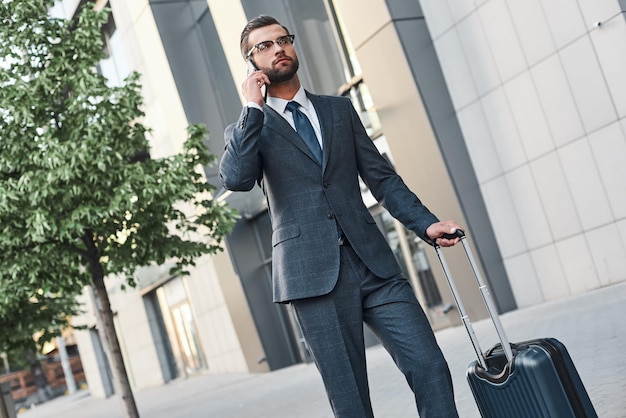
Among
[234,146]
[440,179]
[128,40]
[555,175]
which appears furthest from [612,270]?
[128,40]

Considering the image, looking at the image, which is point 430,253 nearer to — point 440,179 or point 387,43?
point 440,179

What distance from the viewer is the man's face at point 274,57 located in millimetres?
3477

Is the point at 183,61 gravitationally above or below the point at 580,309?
above

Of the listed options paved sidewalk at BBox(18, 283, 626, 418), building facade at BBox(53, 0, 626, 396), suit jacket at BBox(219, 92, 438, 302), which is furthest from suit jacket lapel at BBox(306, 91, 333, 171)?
building facade at BBox(53, 0, 626, 396)

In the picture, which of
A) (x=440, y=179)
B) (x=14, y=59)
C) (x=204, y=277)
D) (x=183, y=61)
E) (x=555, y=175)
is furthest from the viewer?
(x=204, y=277)

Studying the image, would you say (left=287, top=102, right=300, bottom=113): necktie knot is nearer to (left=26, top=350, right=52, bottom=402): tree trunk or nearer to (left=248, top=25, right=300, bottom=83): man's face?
(left=248, top=25, right=300, bottom=83): man's face

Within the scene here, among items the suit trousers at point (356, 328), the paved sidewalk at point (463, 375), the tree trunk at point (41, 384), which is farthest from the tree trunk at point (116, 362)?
the tree trunk at point (41, 384)

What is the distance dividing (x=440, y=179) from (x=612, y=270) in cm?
279

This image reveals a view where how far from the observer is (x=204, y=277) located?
2278 cm

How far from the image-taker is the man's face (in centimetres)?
348

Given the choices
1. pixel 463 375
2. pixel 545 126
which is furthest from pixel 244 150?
pixel 545 126

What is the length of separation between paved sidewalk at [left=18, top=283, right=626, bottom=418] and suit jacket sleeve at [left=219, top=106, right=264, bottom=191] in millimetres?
2558

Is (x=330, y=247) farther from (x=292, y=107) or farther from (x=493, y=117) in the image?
(x=493, y=117)

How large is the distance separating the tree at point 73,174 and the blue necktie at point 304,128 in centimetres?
737
